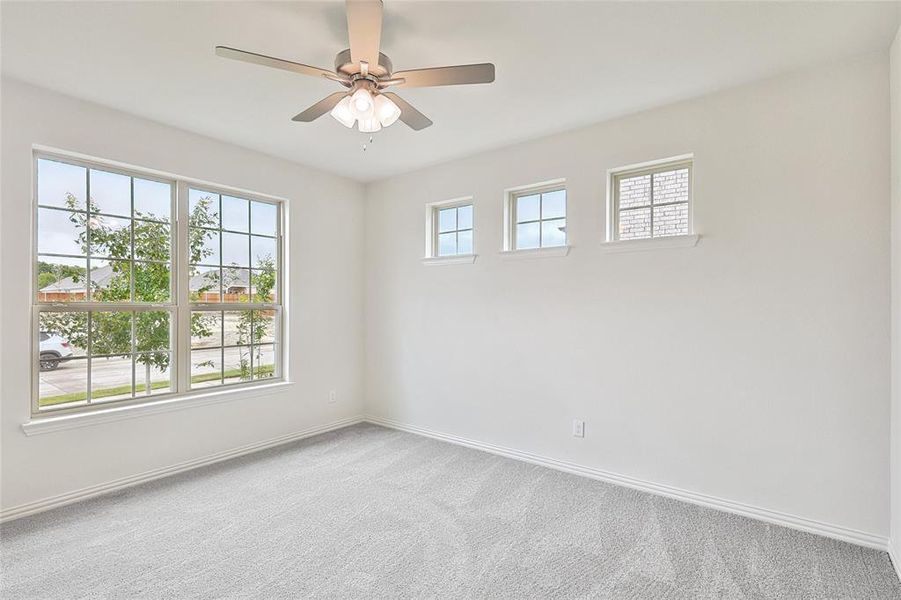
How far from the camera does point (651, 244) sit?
3.02m

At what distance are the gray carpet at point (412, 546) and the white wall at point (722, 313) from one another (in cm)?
38

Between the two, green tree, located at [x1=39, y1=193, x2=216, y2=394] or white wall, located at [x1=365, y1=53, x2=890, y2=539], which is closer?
white wall, located at [x1=365, y1=53, x2=890, y2=539]

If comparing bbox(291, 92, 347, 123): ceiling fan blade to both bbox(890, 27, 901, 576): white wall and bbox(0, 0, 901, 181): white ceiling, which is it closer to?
bbox(0, 0, 901, 181): white ceiling

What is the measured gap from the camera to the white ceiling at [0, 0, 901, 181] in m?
2.02

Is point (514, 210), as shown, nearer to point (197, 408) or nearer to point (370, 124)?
point (370, 124)

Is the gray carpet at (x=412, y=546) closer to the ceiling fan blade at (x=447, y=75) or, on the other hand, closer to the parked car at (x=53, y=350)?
the parked car at (x=53, y=350)

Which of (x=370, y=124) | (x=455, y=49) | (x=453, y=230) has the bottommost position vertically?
(x=453, y=230)

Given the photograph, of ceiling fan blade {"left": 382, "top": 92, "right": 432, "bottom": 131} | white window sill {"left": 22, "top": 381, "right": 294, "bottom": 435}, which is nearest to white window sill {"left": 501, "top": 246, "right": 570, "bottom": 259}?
ceiling fan blade {"left": 382, "top": 92, "right": 432, "bottom": 131}

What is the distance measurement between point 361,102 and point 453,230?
2.21m

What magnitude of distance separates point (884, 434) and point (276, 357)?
430cm

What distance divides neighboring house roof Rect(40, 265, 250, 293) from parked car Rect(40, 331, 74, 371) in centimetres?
30

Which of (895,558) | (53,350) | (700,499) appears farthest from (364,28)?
(895,558)

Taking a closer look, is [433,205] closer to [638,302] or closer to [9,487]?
[638,302]

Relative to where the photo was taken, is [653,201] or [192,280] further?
[192,280]
